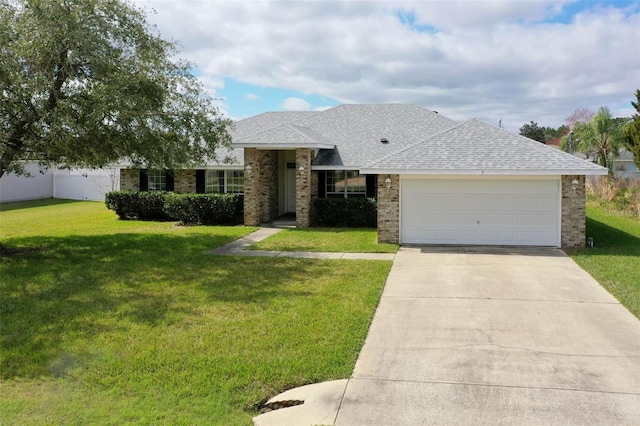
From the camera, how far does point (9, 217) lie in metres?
22.1

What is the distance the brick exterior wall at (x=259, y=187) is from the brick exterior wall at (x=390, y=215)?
5691mm

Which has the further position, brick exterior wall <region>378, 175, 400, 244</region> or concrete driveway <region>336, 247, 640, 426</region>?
brick exterior wall <region>378, 175, 400, 244</region>

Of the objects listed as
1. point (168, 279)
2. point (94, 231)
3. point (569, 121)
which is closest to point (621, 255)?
point (168, 279)

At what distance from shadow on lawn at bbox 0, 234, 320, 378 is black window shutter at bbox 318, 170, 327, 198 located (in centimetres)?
637

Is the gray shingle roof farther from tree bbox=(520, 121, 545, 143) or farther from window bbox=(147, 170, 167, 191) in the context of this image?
tree bbox=(520, 121, 545, 143)

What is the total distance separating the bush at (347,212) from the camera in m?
18.6

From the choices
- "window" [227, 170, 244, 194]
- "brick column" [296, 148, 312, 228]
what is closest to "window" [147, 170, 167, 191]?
"window" [227, 170, 244, 194]

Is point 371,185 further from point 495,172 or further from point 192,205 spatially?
point 192,205

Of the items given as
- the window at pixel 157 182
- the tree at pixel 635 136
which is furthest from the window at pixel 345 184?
the tree at pixel 635 136

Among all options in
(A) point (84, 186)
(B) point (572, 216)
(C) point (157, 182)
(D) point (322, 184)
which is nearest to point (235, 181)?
(C) point (157, 182)

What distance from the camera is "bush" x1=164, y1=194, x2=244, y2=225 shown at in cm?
1950

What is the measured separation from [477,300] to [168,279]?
236 inches

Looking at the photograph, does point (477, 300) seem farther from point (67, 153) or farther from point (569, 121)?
point (569, 121)

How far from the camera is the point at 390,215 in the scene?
1513 centimetres
